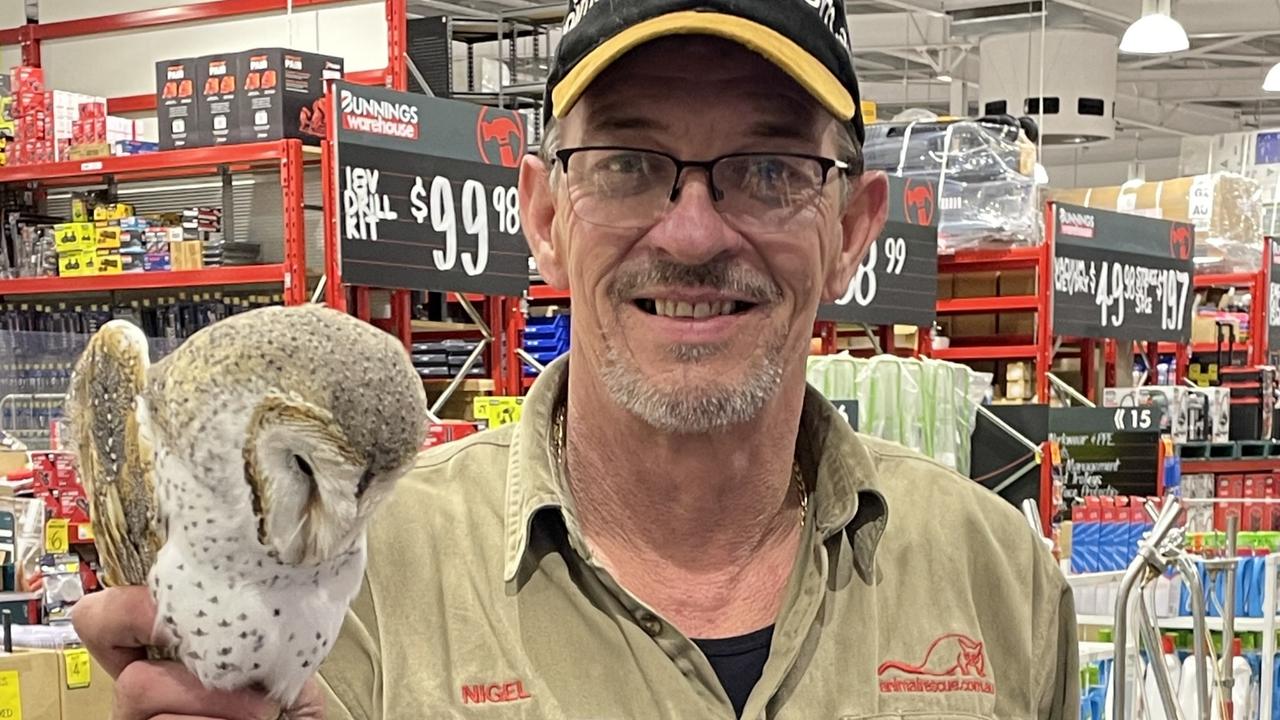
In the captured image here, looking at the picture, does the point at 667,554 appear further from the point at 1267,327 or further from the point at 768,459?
the point at 1267,327

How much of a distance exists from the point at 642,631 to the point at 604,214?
36cm

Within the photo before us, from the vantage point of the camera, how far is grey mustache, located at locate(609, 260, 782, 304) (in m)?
1.23

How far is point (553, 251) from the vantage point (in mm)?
1437

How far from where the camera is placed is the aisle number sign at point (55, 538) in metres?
3.86

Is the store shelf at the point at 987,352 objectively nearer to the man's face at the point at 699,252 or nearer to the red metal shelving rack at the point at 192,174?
the red metal shelving rack at the point at 192,174

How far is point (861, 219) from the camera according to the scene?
4.80ft

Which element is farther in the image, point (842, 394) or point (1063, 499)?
point (1063, 499)

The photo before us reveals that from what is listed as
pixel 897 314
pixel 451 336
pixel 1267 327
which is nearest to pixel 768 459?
pixel 897 314

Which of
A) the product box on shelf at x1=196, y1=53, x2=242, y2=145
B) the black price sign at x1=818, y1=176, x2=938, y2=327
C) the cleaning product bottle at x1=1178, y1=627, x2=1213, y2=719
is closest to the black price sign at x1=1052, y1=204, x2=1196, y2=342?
the black price sign at x1=818, y1=176, x2=938, y2=327

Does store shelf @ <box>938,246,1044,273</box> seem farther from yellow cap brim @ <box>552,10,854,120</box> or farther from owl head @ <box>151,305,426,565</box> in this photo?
owl head @ <box>151,305,426,565</box>

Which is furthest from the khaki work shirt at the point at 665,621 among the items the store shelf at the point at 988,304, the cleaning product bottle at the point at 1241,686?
the store shelf at the point at 988,304

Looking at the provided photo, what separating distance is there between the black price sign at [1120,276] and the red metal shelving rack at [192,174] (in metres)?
3.29

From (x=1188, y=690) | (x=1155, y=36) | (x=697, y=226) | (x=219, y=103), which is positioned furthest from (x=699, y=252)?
(x=1155, y=36)

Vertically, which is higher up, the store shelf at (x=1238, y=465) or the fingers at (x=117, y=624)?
the fingers at (x=117, y=624)
